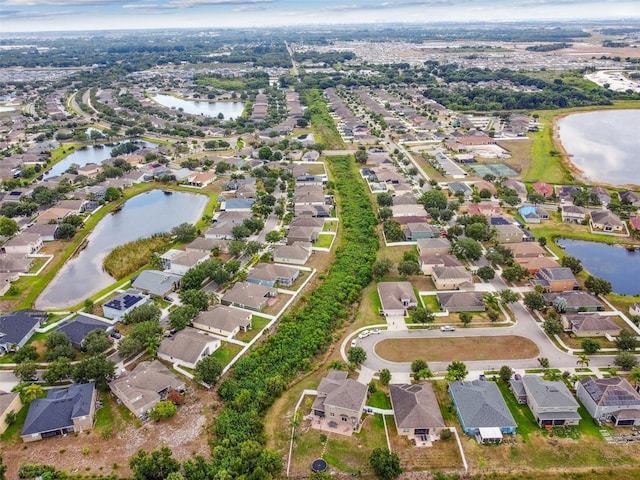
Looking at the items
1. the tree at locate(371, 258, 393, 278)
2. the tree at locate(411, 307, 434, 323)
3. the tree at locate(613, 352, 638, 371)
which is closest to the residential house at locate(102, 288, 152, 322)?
the tree at locate(371, 258, 393, 278)

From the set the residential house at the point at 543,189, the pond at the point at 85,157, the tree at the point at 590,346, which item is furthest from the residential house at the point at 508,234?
the pond at the point at 85,157

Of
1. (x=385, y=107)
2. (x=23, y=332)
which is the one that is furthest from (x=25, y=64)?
(x=23, y=332)

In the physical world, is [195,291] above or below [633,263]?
above

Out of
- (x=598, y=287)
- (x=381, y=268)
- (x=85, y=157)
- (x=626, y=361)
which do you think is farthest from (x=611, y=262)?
(x=85, y=157)

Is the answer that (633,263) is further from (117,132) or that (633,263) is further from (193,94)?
(193,94)

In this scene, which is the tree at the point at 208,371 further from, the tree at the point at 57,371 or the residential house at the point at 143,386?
the tree at the point at 57,371
